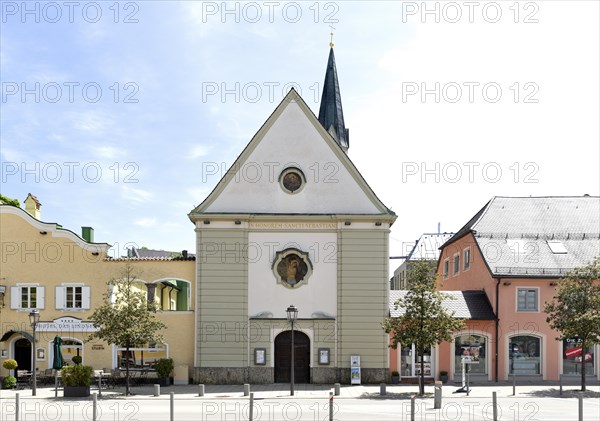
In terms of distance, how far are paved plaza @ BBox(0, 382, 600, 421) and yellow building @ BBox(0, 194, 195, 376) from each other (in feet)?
10.5

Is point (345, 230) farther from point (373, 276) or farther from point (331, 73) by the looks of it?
point (331, 73)

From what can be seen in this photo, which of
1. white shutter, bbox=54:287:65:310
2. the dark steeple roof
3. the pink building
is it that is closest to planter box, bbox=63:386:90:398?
white shutter, bbox=54:287:65:310

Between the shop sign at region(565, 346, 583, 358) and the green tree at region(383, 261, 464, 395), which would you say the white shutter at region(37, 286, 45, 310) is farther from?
the shop sign at region(565, 346, 583, 358)

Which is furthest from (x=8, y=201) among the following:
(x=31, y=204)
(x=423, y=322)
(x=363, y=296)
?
(x=423, y=322)

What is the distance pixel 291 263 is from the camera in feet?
124

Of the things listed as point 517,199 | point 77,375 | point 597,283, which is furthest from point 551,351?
point 77,375

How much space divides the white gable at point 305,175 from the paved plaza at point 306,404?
29.4 feet

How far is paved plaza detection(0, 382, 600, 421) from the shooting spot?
24.1 m

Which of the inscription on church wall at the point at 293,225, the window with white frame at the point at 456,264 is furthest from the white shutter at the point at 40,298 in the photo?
the window with white frame at the point at 456,264

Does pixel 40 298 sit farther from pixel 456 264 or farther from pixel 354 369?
pixel 456 264

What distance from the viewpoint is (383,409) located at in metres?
26.5

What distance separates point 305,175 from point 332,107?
1410cm

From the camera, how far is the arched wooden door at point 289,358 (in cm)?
3728

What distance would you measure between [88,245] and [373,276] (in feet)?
48.7
